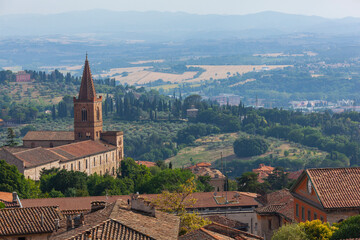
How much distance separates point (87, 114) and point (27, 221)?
88471 millimetres

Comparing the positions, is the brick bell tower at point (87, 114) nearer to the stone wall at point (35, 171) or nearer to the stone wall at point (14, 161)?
the stone wall at point (35, 171)

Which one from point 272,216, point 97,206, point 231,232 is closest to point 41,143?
point 272,216

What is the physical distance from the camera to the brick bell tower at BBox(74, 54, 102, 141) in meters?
122

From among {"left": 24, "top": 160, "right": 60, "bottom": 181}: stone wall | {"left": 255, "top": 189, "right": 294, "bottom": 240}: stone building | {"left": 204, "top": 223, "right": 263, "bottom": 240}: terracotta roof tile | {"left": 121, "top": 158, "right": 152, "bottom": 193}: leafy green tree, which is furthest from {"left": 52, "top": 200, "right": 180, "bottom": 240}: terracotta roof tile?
{"left": 24, "top": 160, "right": 60, "bottom": 181}: stone wall

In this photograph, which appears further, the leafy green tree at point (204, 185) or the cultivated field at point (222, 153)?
the cultivated field at point (222, 153)

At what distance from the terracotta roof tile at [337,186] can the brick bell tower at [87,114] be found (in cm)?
8126

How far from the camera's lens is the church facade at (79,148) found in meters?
95.8

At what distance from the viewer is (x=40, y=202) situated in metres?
64.9

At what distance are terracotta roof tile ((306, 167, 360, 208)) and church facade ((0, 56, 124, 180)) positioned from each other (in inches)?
2169

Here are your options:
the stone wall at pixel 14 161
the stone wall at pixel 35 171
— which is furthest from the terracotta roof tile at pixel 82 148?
the stone wall at pixel 14 161

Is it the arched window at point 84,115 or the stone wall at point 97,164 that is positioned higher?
the arched window at point 84,115

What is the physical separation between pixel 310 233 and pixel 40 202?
3370 cm

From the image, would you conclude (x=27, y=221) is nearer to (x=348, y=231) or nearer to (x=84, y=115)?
(x=348, y=231)

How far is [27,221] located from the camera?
34.9 metres
